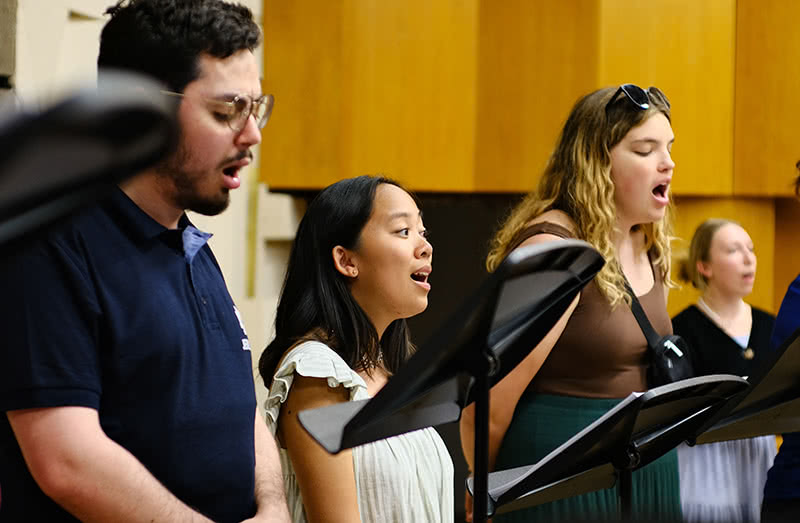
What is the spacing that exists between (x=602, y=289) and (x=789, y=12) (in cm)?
272

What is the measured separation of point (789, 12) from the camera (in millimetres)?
4465

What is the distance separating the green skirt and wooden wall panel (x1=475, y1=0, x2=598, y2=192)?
2156 mm

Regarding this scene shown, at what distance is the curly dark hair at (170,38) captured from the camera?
1516 mm

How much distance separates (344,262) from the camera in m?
2.06

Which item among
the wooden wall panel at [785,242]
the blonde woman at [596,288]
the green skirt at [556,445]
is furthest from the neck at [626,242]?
the wooden wall panel at [785,242]

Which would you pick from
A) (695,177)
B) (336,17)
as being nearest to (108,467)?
(336,17)

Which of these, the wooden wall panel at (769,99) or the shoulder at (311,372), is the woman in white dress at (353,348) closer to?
the shoulder at (311,372)

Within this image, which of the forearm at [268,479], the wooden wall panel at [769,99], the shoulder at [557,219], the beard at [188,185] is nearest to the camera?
the beard at [188,185]

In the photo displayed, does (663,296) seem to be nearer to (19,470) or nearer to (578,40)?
(19,470)

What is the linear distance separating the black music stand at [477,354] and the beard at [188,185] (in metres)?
0.47

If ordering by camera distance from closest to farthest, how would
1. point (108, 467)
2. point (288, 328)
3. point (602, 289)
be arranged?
point (108, 467), point (288, 328), point (602, 289)

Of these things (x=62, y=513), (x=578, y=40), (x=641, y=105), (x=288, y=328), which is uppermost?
(x=578, y=40)

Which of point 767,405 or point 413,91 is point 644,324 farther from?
point 413,91

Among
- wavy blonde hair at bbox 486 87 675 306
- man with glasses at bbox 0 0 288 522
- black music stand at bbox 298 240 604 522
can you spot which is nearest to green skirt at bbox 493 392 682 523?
wavy blonde hair at bbox 486 87 675 306
